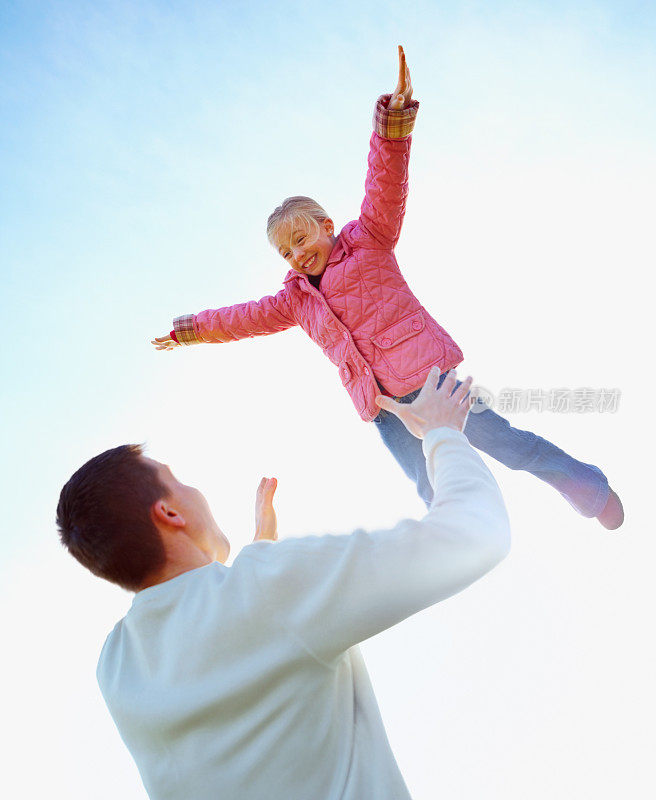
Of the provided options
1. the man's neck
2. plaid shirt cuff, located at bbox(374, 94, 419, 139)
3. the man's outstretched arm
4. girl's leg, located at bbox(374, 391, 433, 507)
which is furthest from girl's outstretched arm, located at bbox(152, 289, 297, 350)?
the man's outstretched arm

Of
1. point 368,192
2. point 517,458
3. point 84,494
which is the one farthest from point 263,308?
point 84,494

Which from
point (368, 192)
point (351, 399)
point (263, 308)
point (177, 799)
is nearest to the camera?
point (177, 799)

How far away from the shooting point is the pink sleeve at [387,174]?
3.16 m

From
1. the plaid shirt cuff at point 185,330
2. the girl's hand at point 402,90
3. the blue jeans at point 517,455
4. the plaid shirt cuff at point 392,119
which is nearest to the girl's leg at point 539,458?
the blue jeans at point 517,455

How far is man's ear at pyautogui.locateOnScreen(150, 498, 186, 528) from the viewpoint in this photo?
1801 mm

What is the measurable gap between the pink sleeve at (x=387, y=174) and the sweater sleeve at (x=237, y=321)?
74 centimetres

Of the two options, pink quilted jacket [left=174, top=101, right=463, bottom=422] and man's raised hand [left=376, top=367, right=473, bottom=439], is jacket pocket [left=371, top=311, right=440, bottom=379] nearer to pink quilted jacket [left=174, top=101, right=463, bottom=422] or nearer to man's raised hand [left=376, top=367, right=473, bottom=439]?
pink quilted jacket [left=174, top=101, right=463, bottom=422]

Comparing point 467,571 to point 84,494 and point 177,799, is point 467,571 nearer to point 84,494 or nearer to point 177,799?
point 177,799

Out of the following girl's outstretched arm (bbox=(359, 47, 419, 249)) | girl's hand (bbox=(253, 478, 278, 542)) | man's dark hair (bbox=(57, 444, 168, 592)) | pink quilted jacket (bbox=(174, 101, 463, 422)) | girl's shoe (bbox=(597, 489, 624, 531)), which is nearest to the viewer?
man's dark hair (bbox=(57, 444, 168, 592))

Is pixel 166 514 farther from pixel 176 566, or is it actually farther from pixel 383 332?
pixel 383 332

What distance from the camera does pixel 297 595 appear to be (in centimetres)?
142

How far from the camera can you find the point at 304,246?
3629 mm

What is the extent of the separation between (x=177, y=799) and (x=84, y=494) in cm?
76

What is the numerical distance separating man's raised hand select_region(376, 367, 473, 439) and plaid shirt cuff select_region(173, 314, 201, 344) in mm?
2530
